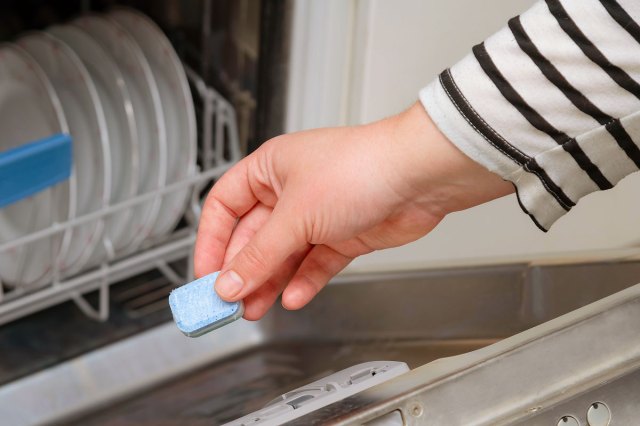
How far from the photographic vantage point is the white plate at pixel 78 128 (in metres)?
Answer: 1.08

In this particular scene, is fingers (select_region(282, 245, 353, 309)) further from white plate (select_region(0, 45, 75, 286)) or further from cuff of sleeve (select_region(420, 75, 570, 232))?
white plate (select_region(0, 45, 75, 286))

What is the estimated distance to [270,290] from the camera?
2.41 feet

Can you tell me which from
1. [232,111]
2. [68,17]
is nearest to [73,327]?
[232,111]

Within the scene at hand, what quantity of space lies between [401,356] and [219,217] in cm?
16

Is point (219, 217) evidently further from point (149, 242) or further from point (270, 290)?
point (149, 242)

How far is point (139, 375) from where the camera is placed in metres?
0.94

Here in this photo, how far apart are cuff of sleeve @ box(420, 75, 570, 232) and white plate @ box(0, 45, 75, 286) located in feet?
1.80

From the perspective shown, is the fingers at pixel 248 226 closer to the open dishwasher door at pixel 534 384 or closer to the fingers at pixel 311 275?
the fingers at pixel 311 275

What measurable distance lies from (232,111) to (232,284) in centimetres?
46

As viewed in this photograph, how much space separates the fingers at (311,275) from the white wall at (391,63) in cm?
23

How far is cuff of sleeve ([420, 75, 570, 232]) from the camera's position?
583 millimetres

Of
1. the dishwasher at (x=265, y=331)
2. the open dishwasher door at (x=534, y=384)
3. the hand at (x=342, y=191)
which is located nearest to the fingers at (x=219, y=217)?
the hand at (x=342, y=191)

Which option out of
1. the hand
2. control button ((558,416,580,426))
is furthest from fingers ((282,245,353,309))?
control button ((558,416,580,426))

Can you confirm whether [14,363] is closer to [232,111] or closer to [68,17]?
[232,111]
